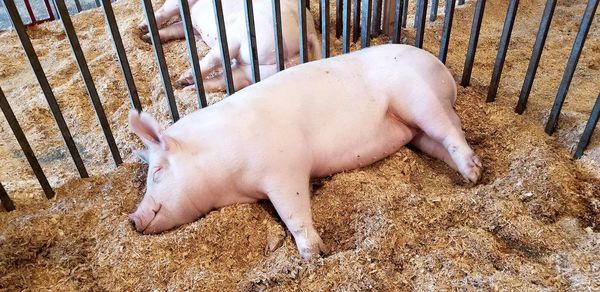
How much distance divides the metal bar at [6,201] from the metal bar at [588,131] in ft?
8.95

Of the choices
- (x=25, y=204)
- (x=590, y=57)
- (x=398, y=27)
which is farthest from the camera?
(x=590, y=57)

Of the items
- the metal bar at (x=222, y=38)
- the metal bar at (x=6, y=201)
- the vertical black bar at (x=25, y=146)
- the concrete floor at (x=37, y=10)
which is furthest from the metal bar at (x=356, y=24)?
the concrete floor at (x=37, y=10)

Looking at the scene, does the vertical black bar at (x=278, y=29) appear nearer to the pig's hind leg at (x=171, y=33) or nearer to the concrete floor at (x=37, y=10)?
the pig's hind leg at (x=171, y=33)

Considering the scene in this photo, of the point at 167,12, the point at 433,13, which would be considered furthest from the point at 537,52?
the point at 167,12

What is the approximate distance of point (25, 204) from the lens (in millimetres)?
2379

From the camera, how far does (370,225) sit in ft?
6.94

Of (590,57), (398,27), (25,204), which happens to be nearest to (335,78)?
(398,27)

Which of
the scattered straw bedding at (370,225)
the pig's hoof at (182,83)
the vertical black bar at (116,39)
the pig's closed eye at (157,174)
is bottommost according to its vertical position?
the pig's hoof at (182,83)

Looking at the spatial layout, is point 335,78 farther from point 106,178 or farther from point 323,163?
point 106,178

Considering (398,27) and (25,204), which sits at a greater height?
(398,27)

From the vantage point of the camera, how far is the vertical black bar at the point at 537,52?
2533mm

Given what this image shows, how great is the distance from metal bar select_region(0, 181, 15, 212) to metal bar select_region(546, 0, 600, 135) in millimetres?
2692

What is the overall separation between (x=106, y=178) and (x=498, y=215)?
1854 mm

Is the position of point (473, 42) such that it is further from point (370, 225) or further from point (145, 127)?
point (145, 127)
